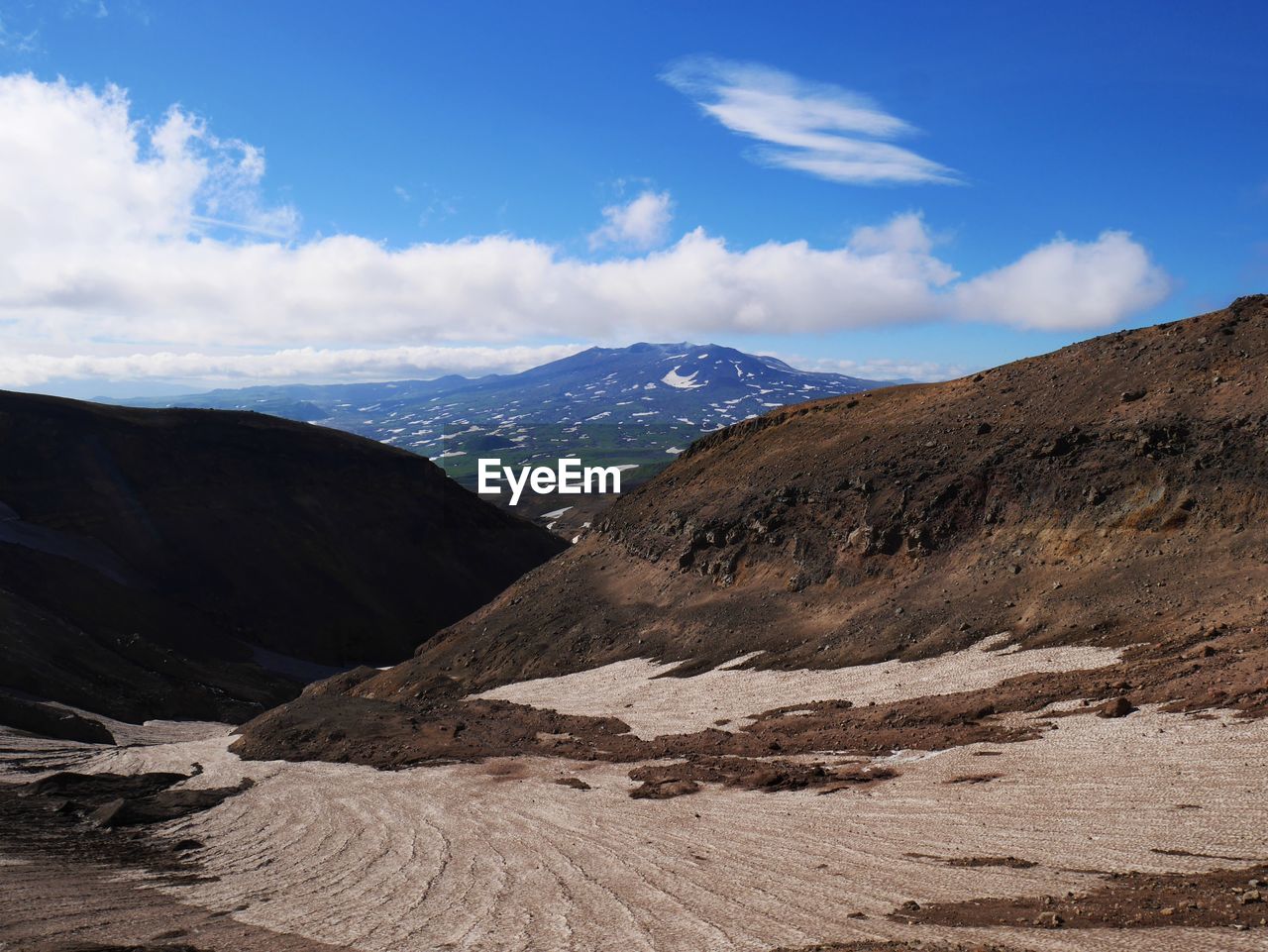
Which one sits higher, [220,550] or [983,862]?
[983,862]

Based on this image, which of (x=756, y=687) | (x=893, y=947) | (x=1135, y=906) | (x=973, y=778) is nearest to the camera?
(x=893, y=947)

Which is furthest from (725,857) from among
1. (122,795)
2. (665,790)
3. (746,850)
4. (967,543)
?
(967,543)

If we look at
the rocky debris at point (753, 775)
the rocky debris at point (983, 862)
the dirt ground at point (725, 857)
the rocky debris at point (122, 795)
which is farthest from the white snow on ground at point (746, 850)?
the rocky debris at point (122, 795)

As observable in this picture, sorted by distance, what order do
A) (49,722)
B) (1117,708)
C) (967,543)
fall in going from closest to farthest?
(1117,708) → (49,722) → (967,543)

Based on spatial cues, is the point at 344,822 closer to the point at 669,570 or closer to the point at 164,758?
the point at 164,758

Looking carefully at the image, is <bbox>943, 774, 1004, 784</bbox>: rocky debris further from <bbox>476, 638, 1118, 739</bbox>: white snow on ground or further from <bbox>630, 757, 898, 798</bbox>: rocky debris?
<bbox>476, 638, 1118, 739</bbox>: white snow on ground

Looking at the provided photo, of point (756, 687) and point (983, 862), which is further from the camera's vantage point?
point (756, 687)

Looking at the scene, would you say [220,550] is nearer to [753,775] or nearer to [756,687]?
[756,687]

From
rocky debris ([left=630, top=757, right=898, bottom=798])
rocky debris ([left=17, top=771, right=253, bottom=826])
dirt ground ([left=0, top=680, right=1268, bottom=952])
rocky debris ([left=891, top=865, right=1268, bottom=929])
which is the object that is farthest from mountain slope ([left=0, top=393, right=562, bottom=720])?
rocky debris ([left=891, top=865, right=1268, bottom=929])
